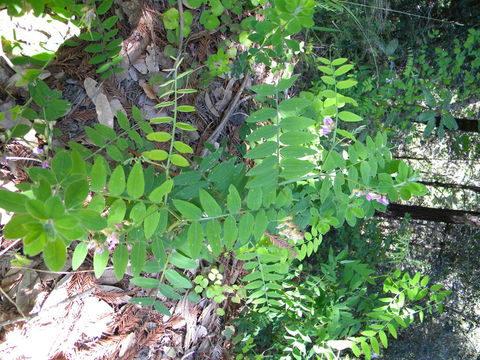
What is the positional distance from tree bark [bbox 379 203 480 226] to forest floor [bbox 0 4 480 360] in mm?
1746

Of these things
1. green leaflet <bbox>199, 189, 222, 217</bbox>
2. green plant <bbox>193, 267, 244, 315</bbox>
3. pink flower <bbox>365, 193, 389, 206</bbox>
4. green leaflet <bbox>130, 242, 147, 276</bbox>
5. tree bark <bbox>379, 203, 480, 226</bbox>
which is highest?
green leaflet <bbox>199, 189, 222, 217</bbox>

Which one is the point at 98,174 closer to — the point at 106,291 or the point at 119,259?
the point at 119,259

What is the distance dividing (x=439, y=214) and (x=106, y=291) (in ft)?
8.49

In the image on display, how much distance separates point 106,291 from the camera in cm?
155

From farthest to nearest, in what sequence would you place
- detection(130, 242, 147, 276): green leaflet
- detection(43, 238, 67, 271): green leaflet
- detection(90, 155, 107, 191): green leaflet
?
detection(130, 242, 147, 276): green leaflet → detection(90, 155, 107, 191): green leaflet → detection(43, 238, 67, 271): green leaflet

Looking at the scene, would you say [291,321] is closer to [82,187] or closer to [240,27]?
[240,27]

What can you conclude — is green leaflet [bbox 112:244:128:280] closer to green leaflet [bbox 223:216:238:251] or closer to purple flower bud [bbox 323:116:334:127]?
green leaflet [bbox 223:216:238:251]

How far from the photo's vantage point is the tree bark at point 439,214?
3.07 m

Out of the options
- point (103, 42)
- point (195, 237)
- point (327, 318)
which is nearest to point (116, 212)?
point (195, 237)

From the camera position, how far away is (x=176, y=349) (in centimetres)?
186

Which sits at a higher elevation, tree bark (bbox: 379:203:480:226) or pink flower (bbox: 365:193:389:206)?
pink flower (bbox: 365:193:389:206)

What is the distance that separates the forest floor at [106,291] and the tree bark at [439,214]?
5.73 ft

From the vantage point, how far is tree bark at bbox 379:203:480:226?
3072 mm

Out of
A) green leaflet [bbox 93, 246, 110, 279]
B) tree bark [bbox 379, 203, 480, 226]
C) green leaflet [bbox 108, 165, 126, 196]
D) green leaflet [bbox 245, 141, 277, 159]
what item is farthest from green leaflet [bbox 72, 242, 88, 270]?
tree bark [bbox 379, 203, 480, 226]
